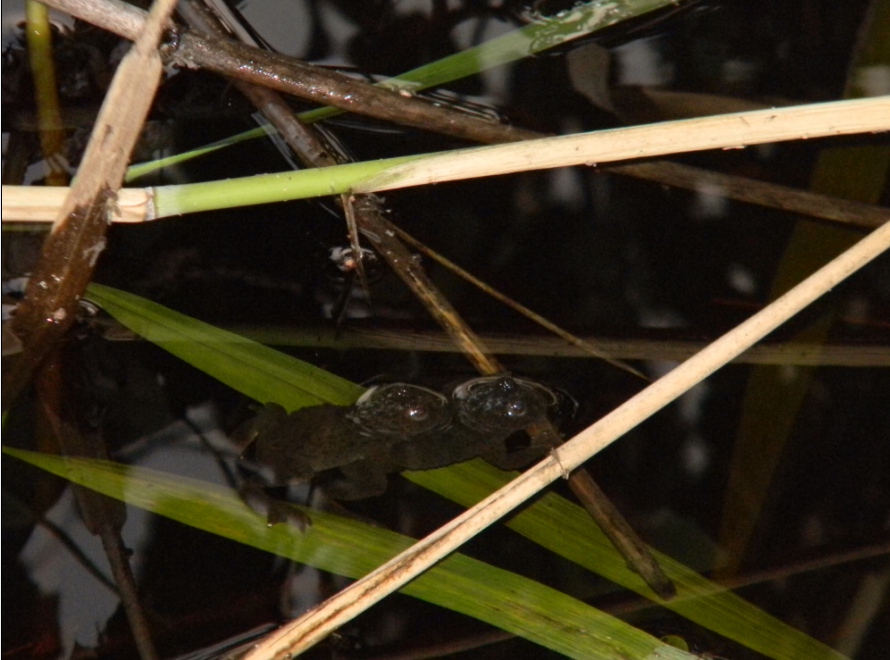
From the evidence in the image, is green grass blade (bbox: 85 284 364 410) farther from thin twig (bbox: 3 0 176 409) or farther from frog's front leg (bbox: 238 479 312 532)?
frog's front leg (bbox: 238 479 312 532)

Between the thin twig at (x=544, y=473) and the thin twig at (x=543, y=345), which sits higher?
the thin twig at (x=543, y=345)

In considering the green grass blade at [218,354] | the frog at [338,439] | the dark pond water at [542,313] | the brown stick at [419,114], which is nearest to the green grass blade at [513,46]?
the dark pond water at [542,313]

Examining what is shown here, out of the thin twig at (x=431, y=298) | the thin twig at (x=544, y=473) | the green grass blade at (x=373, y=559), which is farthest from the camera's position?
the thin twig at (x=431, y=298)

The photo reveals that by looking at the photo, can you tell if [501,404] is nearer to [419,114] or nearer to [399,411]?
[399,411]

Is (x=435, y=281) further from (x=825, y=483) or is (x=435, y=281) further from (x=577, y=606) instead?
(x=825, y=483)

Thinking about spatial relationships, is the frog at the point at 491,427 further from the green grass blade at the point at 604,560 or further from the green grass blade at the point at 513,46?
the green grass blade at the point at 513,46

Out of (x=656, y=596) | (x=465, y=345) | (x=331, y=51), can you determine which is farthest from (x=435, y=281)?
(x=656, y=596)

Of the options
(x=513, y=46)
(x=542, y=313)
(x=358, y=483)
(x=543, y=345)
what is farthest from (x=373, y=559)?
(x=513, y=46)
